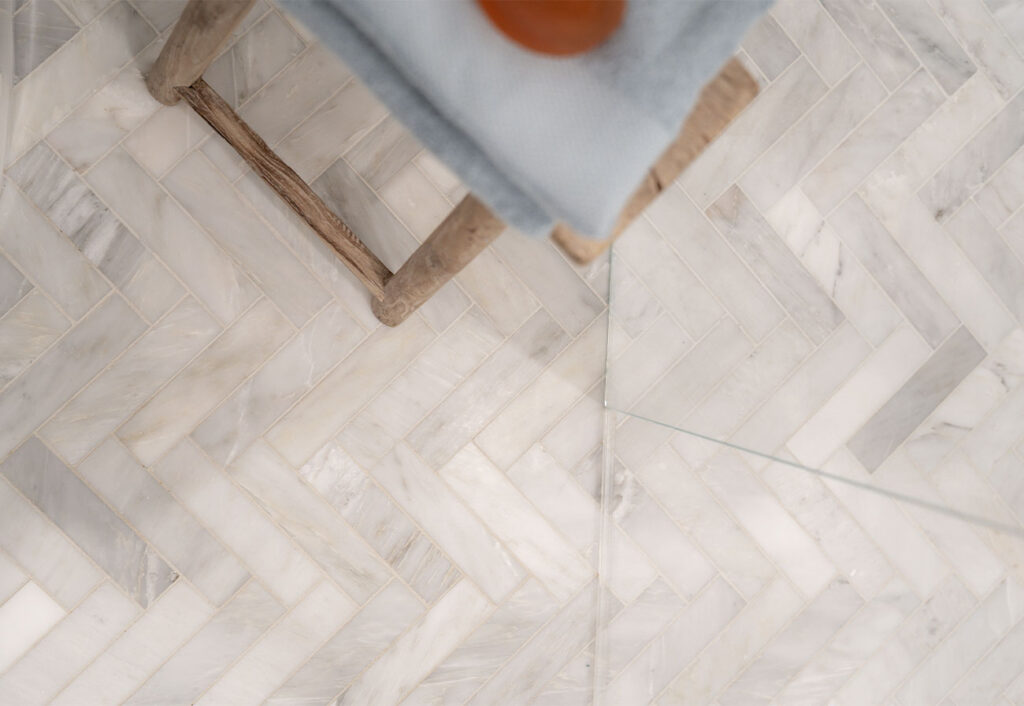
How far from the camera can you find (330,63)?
4.63 ft

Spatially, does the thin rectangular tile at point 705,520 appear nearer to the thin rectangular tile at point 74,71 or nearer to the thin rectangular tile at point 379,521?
the thin rectangular tile at point 379,521

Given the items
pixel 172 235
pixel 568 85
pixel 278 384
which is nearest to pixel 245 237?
pixel 172 235

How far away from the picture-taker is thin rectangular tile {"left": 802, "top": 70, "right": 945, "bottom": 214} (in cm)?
104

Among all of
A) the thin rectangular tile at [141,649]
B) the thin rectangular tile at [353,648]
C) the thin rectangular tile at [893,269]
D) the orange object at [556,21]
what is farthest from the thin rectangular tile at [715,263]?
the thin rectangular tile at [141,649]

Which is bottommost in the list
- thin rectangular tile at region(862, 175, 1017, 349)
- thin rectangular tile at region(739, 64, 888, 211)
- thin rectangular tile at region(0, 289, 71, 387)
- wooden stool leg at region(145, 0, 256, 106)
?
thin rectangular tile at region(862, 175, 1017, 349)

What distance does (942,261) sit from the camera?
979mm

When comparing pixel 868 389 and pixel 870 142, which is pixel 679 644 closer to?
pixel 868 389

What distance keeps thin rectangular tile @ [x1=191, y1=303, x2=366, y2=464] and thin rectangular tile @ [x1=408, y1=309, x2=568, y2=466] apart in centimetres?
20

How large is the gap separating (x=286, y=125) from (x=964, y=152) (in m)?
1.00

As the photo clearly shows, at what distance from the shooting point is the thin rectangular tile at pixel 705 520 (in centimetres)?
152

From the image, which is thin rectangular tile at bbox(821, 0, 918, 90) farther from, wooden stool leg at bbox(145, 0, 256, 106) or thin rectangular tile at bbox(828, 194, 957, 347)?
wooden stool leg at bbox(145, 0, 256, 106)

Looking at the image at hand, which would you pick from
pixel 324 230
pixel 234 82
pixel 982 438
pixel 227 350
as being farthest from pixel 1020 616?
pixel 234 82

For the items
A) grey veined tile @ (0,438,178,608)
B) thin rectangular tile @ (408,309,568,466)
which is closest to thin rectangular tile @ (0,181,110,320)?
grey veined tile @ (0,438,178,608)

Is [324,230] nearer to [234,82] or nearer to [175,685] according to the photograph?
[234,82]
